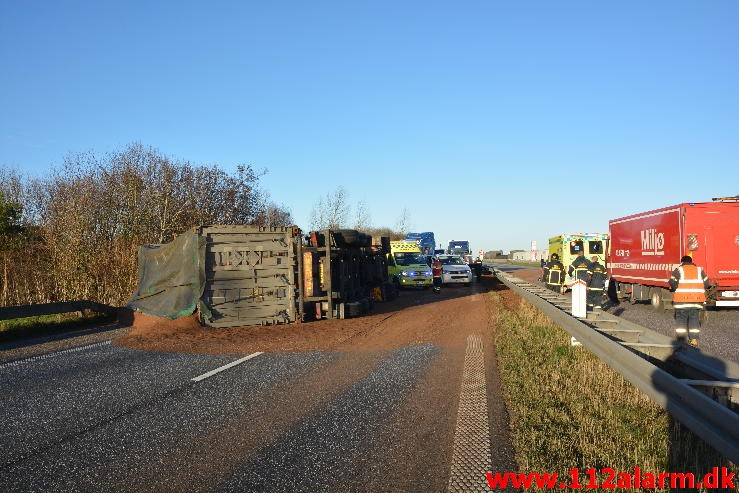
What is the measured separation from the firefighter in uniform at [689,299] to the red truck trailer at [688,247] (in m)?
6.92

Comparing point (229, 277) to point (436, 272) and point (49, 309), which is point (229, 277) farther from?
point (436, 272)

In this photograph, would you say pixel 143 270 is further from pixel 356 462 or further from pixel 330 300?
pixel 356 462

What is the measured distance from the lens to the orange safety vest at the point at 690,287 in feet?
33.7

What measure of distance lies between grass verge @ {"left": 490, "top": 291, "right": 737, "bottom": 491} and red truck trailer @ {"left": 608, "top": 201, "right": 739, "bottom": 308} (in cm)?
969

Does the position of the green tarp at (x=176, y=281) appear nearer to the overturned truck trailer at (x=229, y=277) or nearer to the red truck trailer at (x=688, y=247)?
the overturned truck trailer at (x=229, y=277)

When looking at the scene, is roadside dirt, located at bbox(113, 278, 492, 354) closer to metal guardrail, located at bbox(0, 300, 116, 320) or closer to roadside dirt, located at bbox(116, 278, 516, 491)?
roadside dirt, located at bbox(116, 278, 516, 491)

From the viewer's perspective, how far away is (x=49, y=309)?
49.2 feet

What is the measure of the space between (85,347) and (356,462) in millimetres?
8865

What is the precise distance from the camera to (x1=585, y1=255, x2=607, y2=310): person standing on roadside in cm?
1557

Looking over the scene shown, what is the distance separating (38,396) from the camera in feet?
24.1

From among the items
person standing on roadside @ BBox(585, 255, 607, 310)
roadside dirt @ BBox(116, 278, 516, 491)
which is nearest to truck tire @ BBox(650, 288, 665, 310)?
person standing on roadside @ BBox(585, 255, 607, 310)

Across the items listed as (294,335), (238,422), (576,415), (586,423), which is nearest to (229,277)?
(294,335)

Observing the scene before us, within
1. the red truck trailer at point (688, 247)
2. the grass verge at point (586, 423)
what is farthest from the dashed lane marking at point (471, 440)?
the red truck trailer at point (688, 247)

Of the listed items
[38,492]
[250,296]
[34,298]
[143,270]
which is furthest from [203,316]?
[38,492]
